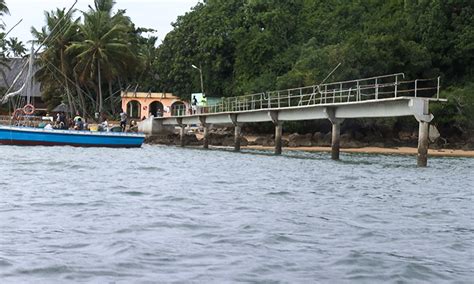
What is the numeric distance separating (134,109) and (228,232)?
82246mm

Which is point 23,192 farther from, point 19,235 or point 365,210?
point 365,210

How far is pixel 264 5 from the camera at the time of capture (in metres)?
75.9

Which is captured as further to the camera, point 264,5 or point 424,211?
point 264,5

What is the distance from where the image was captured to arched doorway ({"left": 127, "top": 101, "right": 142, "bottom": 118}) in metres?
88.7

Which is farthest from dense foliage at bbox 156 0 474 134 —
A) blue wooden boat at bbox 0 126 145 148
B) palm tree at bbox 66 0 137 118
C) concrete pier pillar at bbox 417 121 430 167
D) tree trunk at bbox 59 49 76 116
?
concrete pier pillar at bbox 417 121 430 167

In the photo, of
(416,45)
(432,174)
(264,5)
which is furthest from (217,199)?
(264,5)

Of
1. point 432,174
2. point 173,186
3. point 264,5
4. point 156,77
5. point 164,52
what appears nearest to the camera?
point 173,186

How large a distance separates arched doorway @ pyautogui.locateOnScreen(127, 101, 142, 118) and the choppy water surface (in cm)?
6803

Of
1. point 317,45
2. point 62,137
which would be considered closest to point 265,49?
point 317,45

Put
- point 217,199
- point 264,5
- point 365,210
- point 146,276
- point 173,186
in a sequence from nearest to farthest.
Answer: point 146,276
point 365,210
point 217,199
point 173,186
point 264,5

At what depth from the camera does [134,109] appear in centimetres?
9262

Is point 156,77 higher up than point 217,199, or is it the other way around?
point 156,77

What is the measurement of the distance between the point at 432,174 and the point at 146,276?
22.1 m

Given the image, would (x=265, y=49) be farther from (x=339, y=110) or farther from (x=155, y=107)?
(x=339, y=110)
